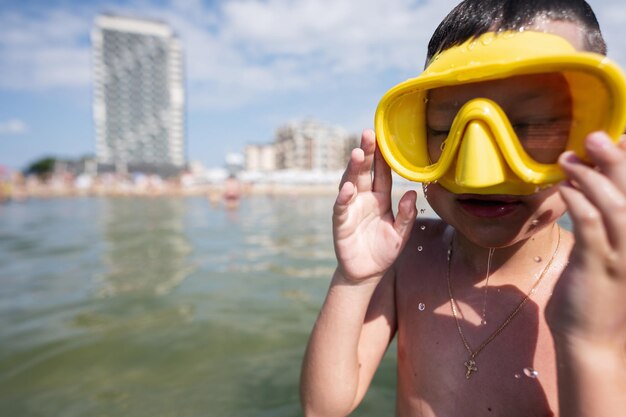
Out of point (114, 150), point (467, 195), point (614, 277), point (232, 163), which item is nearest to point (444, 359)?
point (467, 195)

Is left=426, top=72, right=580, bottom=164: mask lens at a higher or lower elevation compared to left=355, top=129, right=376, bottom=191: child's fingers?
higher

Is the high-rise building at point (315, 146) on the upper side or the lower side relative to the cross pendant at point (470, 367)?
upper

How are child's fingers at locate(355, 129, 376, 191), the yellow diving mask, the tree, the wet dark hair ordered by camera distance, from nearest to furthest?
the yellow diving mask
the wet dark hair
child's fingers at locate(355, 129, 376, 191)
the tree

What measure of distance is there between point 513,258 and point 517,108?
585 mm

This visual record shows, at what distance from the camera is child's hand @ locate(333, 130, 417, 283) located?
1.32 meters

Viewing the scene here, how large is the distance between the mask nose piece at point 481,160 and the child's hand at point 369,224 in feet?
1.12

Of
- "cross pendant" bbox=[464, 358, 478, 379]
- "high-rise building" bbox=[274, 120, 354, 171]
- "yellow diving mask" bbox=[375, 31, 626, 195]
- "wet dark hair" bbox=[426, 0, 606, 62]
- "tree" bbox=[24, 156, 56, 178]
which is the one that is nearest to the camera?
"yellow diving mask" bbox=[375, 31, 626, 195]

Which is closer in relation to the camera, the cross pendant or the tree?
the cross pendant

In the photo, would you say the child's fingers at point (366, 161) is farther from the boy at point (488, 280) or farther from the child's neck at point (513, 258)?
the child's neck at point (513, 258)

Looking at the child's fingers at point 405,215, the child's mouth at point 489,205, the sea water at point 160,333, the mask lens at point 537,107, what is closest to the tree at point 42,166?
A: the sea water at point 160,333

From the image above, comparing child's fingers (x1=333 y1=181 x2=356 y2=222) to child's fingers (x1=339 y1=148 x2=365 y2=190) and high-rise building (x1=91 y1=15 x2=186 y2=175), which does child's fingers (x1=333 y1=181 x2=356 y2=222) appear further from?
high-rise building (x1=91 y1=15 x2=186 y2=175)

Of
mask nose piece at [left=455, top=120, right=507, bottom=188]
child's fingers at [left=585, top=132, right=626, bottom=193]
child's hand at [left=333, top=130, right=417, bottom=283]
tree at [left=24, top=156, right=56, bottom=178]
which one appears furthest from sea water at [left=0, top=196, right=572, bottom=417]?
tree at [left=24, top=156, right=56, bottom=178]

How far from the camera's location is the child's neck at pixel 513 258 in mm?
1403

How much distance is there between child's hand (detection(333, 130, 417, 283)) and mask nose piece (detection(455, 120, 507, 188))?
343 mm
